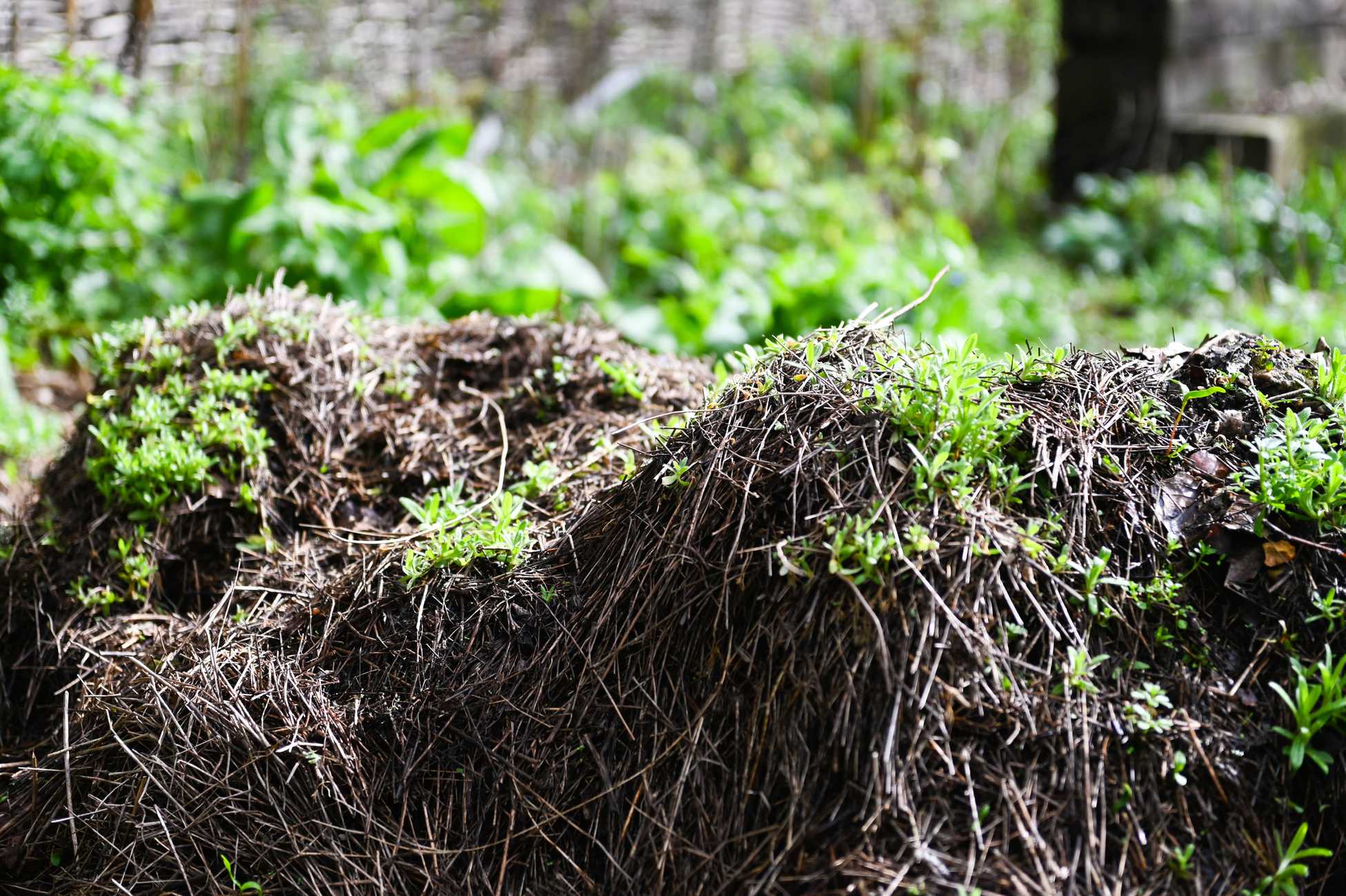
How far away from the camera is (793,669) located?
5.91 feet

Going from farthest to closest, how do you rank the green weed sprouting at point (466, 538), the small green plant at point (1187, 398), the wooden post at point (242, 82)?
the wooden post at point (242, 82) < the green weed sprouting at point (466, 538) < the small green plant at point (1187, 398)

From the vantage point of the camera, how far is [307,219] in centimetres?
450

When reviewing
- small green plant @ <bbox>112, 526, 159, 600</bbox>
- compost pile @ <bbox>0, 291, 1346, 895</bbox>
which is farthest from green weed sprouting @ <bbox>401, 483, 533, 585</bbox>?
small green plant @ <bbox>112, 526, 159, 600</bbox>

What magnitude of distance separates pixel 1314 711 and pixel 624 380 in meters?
1.86

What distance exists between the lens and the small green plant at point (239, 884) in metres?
1.95

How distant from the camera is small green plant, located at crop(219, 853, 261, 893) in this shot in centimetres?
195

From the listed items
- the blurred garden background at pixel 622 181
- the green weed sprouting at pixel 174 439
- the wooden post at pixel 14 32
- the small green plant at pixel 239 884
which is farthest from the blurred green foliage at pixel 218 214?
the small green plant at pixel 239 884

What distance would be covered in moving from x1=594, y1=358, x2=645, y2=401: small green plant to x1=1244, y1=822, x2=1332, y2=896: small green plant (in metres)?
1.89

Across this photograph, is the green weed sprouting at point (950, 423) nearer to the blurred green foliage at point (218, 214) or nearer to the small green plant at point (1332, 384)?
the small green plant at point (1332, 384)

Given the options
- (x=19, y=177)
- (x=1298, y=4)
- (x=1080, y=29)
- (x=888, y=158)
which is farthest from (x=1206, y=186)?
(x=19, y=177)

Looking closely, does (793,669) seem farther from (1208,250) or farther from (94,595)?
(1208,250)

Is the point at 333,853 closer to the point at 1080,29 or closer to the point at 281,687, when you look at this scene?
the point at 281,687

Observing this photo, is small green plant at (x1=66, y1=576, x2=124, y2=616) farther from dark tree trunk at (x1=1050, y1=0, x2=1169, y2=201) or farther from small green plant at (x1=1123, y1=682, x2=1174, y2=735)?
dark tree trunk at (x1=1050, y1=0, x2=1169, y2=201)

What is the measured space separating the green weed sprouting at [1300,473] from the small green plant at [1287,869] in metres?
0.55
